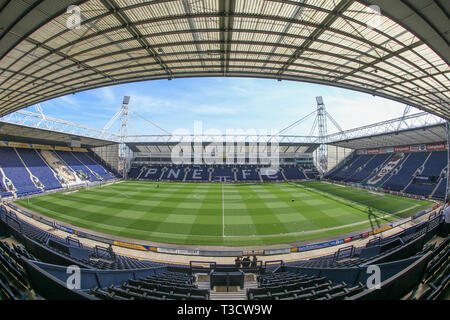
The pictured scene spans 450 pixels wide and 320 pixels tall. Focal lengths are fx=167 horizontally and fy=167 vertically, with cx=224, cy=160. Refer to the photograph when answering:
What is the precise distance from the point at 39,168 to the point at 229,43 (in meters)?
50.7

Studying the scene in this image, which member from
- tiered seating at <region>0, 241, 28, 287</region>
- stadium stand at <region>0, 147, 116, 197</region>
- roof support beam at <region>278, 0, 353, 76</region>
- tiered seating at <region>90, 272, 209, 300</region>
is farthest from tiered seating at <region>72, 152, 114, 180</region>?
roof support beam at <region>278, 0, 353, 76</region>

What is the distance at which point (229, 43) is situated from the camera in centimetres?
971

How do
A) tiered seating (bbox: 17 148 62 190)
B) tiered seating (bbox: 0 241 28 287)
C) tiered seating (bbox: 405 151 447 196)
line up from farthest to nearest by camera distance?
tiered seating (bbox: 17 148 62 190) < tiered seating (bbox: 405 151 447 196) < tiered seating (bbox: 0 241 28 287)

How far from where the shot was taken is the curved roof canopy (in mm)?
7340

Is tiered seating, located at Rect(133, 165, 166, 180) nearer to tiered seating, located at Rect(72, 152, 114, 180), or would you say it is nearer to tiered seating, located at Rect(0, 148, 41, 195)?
tiered seating, located at Rect(72, 152, 114, 180)

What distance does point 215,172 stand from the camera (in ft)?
179

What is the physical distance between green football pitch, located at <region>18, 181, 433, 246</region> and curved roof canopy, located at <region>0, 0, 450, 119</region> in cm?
1385

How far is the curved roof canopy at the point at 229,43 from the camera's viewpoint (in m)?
7.34

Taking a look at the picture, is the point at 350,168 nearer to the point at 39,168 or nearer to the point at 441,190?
the point at 441,190

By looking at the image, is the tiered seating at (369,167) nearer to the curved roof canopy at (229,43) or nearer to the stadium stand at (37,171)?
the curved roof canopy at (229,43)

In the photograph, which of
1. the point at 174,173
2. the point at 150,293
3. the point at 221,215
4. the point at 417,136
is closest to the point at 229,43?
the point at 150,293

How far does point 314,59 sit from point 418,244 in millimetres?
11317

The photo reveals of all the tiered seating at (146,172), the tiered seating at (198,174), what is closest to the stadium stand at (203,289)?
the tiered seating at (198,174)
